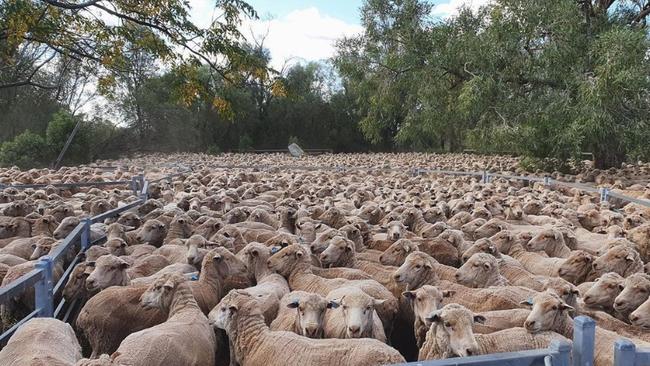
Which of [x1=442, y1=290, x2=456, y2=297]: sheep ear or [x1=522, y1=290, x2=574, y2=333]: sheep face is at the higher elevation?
[x1=522, y1=290, x2=574, y2=333]: sheep face

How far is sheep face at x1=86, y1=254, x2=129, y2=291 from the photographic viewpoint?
5367 mm

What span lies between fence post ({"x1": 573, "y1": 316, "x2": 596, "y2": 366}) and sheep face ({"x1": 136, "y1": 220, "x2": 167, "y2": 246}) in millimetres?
6564

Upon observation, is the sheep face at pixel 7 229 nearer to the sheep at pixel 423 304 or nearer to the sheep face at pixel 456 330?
the sheep at pixel 423 304

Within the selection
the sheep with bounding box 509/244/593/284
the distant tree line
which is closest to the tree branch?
the distant tree line

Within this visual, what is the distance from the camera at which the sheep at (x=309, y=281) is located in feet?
16.9

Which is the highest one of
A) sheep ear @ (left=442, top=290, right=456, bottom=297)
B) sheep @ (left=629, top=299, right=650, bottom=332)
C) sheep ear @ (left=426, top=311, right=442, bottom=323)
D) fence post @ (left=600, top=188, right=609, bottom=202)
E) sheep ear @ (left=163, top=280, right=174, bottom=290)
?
fence post @ (left=600, top=188, right=609, bottom=202)

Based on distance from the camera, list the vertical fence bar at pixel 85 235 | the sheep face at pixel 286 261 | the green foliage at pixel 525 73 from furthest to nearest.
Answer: the green foliage at pixel 525 73 < the vertical fence bar at pixel 85 235 < the sheep face at pixel 286 261

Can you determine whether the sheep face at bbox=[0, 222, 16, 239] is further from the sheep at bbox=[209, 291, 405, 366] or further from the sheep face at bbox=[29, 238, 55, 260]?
the sheep at bbox=[209, 291, 405, 366]

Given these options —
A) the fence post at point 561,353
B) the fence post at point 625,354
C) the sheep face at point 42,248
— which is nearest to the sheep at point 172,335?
the sheep face at point 42,248

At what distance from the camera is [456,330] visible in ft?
12.2

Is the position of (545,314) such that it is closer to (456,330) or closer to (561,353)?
(456,330)

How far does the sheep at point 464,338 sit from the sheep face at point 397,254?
2.57 meters

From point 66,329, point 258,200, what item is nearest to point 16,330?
point 66,329

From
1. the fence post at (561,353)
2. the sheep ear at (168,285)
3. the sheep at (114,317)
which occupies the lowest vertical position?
the sheep at (114,317)
